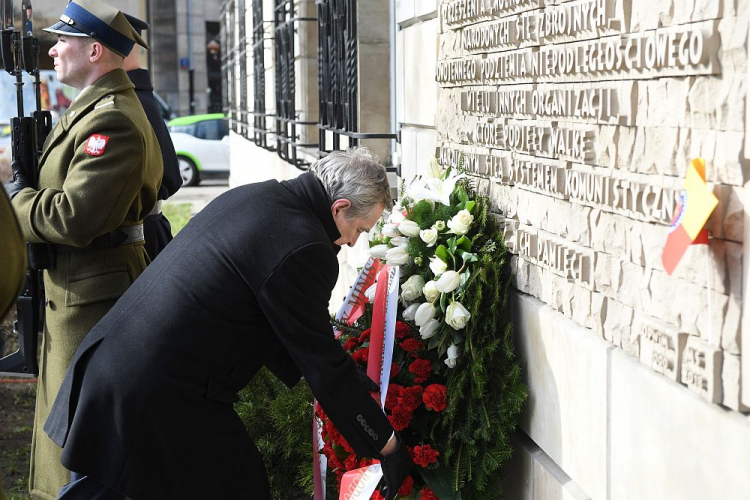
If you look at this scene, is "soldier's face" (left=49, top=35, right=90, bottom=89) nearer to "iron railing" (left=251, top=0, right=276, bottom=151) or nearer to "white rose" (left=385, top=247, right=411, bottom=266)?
"white rose" (left=385, top=247, right=411, bottom=266)

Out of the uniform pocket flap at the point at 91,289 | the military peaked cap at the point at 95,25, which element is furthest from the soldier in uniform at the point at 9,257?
the military peaked cap at the point at 95,25

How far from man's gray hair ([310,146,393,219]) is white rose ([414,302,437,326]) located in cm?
37

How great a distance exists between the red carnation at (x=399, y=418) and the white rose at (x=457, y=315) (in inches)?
11.1

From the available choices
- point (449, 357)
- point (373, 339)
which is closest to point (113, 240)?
point (373, 339)

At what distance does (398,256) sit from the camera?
10.0 feet

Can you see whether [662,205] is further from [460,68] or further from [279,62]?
[279,62]

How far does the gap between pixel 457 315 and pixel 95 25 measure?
1.68 m

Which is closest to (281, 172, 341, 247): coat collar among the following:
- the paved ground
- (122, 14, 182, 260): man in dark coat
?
(122, 14, 182, 260): man in dark coat

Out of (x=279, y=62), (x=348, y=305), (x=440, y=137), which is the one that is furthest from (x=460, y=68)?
(x=279, y=62)

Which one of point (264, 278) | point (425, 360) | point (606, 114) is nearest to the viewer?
point (606, 114)

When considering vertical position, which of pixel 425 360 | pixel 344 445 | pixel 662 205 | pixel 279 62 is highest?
pixel 279 62

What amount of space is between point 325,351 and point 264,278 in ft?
0.80

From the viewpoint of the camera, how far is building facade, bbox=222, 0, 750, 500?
1810 millimetres

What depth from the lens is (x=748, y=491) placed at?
5.71 ft
